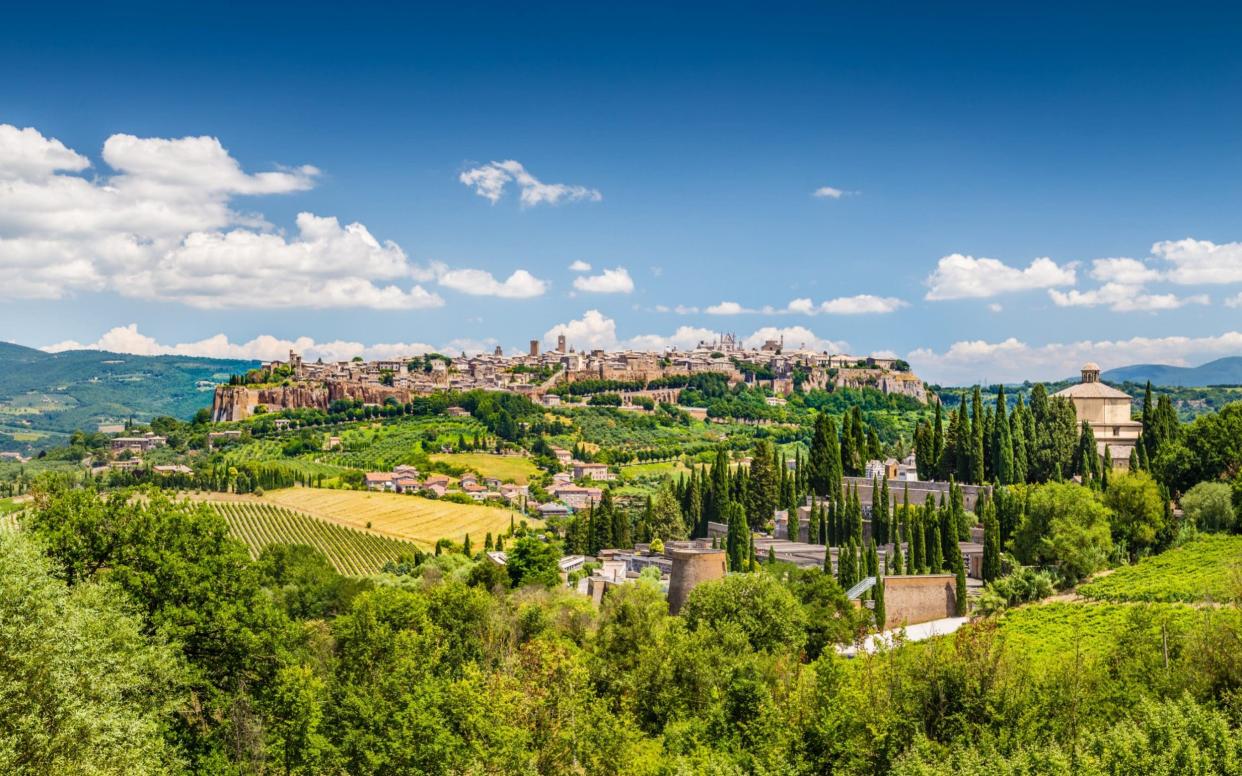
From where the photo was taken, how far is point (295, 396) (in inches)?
5945

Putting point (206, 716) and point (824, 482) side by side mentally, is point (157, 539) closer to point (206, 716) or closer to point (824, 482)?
point (206, 716)

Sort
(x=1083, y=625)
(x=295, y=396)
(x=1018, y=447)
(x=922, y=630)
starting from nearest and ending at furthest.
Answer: (x=1083, y=625) < (x=922, y=630) < (x=1018, y=447) < (x=295, y=396)

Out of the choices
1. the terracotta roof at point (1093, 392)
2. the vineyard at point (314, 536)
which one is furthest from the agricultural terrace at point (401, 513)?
the terracotta roof at point (1093, 392)

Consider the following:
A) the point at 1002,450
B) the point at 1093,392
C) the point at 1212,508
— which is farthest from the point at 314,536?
the point at 1212,508

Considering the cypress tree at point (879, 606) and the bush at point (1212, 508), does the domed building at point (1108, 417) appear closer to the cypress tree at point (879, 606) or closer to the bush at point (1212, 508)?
the bush at point (1212, 508)

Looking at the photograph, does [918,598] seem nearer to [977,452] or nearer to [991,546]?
[991,546]

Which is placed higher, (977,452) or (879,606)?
(977,452)

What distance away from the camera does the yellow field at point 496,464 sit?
99.8 meters

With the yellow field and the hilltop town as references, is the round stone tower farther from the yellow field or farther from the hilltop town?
the hilltop town

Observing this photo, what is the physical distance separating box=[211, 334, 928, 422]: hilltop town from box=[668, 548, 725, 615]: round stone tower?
106 meters

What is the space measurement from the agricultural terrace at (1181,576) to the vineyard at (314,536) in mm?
40506

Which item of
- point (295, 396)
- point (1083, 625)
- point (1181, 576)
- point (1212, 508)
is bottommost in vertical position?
point (1083, 625)

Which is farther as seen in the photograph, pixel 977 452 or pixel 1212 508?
pixel 977 452

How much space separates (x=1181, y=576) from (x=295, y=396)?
5422 inches
